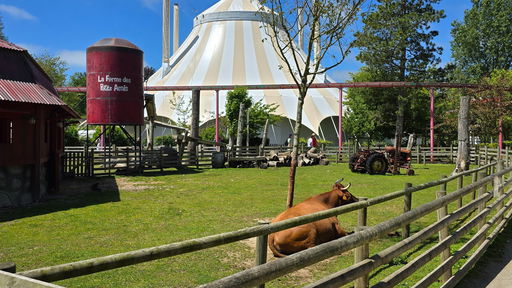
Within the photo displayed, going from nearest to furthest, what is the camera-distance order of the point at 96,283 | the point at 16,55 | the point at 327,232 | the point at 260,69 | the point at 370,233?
1. the point at 370,233
2. the point at 96,283
3. the point at 327,232
4. the point at 16,55
5. the point at 260,69

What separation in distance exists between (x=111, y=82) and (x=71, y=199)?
26.2ft

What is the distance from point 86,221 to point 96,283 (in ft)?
14.1

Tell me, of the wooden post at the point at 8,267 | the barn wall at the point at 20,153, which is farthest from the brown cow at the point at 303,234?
the barn wall at the point at 20,153

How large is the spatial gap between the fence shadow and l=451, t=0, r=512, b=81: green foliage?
44.8m

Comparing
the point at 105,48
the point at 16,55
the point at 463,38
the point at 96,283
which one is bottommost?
the point at 96,283

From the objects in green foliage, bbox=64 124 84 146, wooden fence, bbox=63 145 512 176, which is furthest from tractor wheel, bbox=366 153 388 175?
green foliage, bbox=64 124 84 146

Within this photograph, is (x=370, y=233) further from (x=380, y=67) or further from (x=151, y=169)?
(x=380, y=67)

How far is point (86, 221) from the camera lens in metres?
9.61

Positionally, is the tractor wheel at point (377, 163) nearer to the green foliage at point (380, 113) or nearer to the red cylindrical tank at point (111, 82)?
the red cylindrical tank at point (111, 82)

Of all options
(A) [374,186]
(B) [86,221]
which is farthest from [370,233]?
(A) [374,186]

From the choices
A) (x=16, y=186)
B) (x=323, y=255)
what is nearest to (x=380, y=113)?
(x=16, y=186)

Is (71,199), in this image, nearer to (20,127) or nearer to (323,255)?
(20,127)

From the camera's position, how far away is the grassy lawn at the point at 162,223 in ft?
19.7

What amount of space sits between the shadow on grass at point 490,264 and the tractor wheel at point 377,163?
11.9 metres
